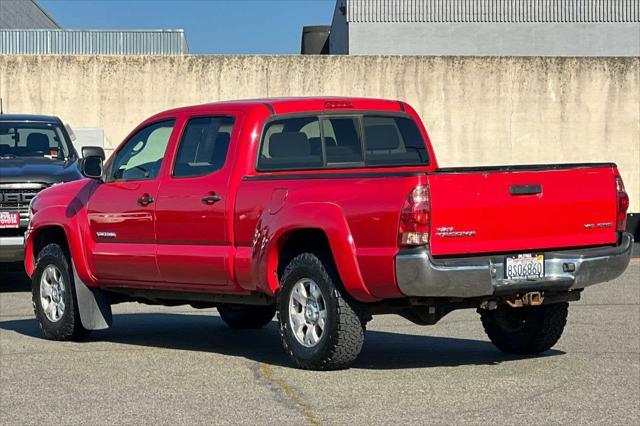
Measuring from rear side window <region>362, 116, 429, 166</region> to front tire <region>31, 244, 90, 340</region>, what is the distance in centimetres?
294

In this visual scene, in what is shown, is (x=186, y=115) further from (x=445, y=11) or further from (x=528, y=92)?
(x=445, y=11)

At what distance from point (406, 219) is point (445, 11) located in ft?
103

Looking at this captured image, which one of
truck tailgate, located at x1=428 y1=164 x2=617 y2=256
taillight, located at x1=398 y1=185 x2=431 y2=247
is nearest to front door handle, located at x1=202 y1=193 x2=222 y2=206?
taillight, located at x1=398 y1=185 x2=431 y2=247

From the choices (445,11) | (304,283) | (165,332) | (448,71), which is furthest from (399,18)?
(304,283)

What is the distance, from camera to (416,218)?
29.3 feet

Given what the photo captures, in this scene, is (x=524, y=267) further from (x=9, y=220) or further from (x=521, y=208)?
(x=9, y=220)

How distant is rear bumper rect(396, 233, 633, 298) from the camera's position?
Result: 897cm

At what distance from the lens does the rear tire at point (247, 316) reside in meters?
12.5

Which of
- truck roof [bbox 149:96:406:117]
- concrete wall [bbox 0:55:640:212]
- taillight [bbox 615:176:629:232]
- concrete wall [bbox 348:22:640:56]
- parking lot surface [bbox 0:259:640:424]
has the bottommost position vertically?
parking lot surface [bbox 0:259:640:424]

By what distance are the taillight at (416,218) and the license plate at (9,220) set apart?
8.29 m

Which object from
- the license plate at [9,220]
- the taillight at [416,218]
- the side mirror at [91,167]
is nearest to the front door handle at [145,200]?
the side mirror at [91,167]

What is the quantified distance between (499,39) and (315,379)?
103 feet

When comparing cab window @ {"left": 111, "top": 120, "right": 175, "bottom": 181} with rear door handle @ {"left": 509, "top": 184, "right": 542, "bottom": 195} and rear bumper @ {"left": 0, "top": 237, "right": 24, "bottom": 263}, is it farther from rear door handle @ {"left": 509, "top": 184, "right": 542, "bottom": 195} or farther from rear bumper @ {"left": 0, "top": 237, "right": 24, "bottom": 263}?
rear bumper @ {"left": 0, "top": 237, "right": 24, "bottom": 263}

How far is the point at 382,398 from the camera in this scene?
8508mm
